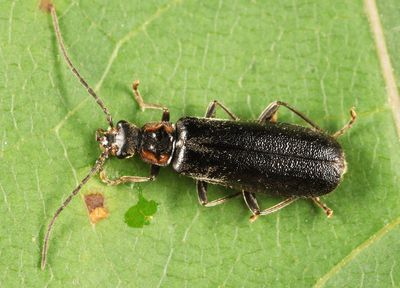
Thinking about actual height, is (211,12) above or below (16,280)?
above

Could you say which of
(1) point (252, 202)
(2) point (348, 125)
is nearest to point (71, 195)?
(1) point (252, 202)

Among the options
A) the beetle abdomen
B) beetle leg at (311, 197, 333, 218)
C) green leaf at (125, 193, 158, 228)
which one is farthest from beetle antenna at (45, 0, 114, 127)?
beetle leg at (311, 197, 333, 218)

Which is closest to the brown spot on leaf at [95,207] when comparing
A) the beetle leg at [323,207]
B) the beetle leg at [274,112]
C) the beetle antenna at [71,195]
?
the beetle antenna at [71,195]

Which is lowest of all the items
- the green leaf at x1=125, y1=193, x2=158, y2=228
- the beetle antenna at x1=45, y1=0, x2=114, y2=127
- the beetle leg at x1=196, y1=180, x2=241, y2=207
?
the green leaf at x1=125, y1=193, x2=158, y2=228

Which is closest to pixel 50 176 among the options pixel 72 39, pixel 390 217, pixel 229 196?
pixel 72 39

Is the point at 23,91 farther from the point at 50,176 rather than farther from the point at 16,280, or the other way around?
the point at 16,280

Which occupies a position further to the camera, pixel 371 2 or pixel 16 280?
pixel 371 2

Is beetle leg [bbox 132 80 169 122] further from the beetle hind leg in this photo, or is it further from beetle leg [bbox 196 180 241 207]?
the beetle hind leg
